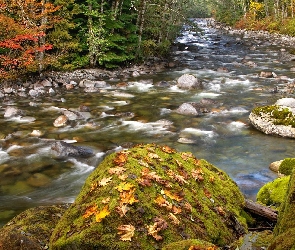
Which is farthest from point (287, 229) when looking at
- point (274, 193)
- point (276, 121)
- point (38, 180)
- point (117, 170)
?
point (276, 121)

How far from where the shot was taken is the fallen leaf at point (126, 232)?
3234 millimetres

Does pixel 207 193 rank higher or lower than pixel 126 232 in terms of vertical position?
lower

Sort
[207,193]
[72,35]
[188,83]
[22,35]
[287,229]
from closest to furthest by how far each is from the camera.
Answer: [287,229] < [207,193] < [22,35] < [188,83] < [72,35]

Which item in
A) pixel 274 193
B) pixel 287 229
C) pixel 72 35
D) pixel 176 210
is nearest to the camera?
pixel 287 229

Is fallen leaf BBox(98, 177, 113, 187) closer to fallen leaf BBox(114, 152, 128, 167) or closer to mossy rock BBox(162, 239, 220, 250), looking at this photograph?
fallen leaf BBox(114, 152, 128, 167)

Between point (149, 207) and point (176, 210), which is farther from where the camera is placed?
point (176, 210)

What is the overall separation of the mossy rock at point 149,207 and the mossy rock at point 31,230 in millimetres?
504

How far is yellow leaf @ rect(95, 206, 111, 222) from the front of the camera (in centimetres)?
332

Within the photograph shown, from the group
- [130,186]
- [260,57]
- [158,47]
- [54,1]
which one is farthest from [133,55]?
[130,186]

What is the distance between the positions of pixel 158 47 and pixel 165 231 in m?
25.1

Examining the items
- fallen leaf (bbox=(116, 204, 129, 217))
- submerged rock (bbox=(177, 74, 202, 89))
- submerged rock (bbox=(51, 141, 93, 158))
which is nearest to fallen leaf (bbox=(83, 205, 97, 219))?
fallen leaf (bbox=(116, 204, 129, 217))

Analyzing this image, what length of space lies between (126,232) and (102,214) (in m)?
0.29

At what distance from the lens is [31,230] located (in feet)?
14.2

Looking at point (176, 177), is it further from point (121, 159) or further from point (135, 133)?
point (135, 133)
